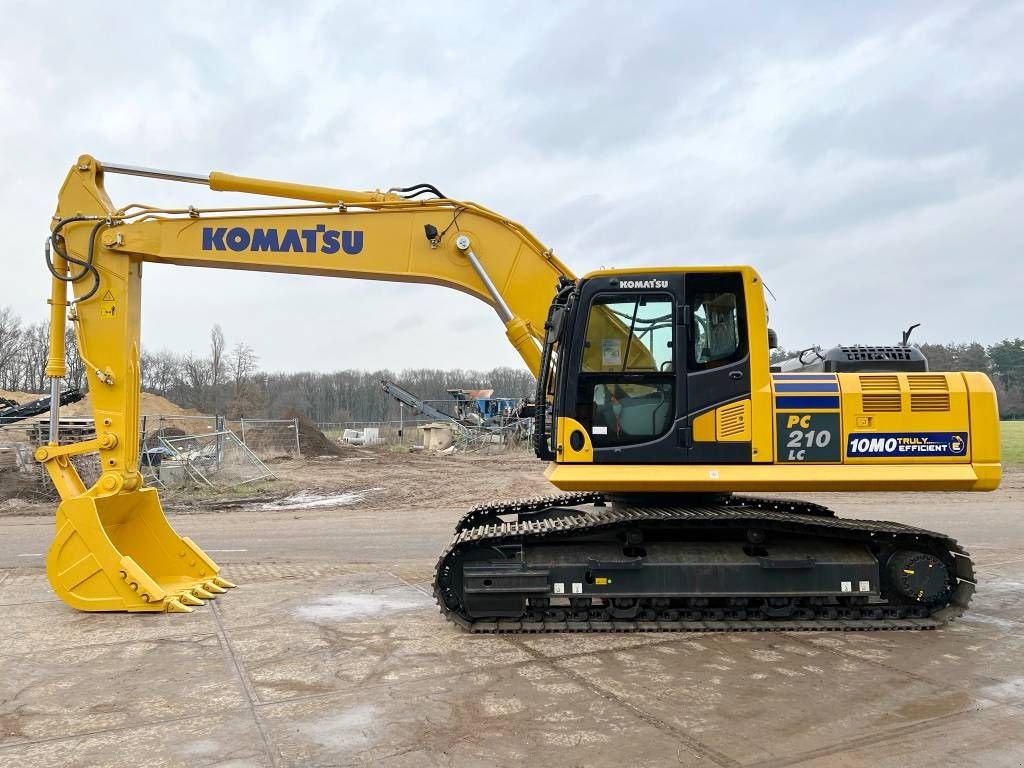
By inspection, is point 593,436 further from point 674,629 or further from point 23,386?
point 23,386

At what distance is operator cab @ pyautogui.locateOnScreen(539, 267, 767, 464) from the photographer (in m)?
6.65

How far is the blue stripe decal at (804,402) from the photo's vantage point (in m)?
6.68

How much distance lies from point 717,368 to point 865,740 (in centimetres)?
315

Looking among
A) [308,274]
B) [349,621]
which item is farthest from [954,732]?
[308,274]

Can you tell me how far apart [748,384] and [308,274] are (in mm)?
4473

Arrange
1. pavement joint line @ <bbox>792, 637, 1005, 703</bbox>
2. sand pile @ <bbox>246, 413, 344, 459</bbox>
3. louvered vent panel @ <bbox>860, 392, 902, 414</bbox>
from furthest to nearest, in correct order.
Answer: sand pile @ <bbox>246, 413, 344, 459</bbox>
louvered vent panel @ <bbox>860, 392, 902, 414</bbox>
pavement joint line @ <bbox>792, 637, 1005, 703</bbox>

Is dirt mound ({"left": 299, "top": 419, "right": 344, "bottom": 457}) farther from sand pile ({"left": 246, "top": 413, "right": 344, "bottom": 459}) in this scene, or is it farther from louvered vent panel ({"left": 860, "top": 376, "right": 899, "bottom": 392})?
louvered vent panel ({"left": 860, "top": 376, "right": 899, "bottom": 392})

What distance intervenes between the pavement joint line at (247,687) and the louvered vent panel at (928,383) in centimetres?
568

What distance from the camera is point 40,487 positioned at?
65.1 feet

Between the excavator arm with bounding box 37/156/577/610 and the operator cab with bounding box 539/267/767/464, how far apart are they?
3.51ft

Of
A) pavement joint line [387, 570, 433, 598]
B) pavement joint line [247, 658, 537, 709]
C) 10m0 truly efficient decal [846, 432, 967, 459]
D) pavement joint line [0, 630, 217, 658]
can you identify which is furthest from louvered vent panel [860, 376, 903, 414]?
pavement joint line [0, 630, 217, 658]

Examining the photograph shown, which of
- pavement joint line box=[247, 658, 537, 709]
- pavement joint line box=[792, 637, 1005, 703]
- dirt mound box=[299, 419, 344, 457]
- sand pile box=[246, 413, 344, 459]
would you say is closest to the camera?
pavement joint line box=[247, 658, 537, 709]

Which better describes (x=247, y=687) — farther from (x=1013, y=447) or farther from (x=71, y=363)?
(x=71, y=363)

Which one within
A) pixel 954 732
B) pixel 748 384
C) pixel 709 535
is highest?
pixel 748 384
